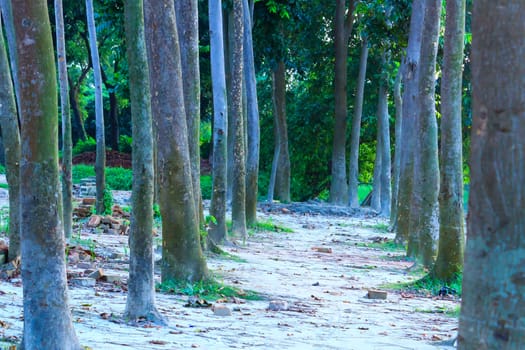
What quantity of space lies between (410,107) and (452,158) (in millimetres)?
5944

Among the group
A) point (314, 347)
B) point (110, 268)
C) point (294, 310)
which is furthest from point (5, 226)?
point (314, 347)

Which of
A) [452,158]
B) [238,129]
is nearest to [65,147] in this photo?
[238,129]

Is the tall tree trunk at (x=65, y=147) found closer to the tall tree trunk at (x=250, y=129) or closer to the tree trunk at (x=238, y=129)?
the tree trunk at (x=238, y=129)

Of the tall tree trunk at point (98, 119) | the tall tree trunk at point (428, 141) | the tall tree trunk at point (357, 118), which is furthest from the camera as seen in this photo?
the tall tree trunk at point (357, 118)

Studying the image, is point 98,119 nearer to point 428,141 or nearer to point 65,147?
point 65,147

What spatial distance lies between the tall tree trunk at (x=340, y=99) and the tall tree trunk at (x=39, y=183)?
2635cm

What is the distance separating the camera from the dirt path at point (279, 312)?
299 inches

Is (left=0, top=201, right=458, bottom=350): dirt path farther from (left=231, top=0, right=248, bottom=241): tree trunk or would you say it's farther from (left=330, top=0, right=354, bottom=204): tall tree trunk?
(left=330, top=0, right=354, bottom=204): tall tree trunk

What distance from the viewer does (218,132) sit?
15469mm

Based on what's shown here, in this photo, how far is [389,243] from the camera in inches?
766

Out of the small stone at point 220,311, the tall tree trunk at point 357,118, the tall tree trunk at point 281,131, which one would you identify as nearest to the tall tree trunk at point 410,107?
the small stone at point 220,311

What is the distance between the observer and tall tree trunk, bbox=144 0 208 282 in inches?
407

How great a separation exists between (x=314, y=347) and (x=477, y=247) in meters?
3.40

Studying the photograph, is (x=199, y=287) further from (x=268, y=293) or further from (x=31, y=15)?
(x=31, y=15)
